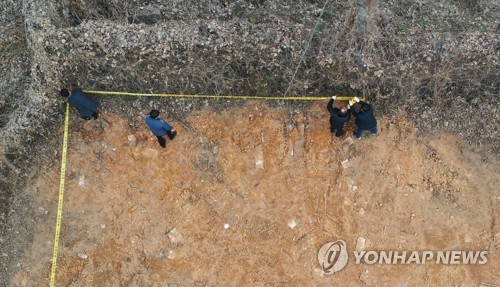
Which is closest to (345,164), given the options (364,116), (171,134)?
(364,116)

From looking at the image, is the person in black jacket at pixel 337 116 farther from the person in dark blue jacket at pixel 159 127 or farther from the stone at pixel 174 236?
the stone at pixel 174 236

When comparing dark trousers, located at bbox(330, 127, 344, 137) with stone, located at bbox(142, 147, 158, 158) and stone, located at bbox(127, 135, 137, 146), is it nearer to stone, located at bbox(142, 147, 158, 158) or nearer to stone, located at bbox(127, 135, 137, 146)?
stone, located at bbox(142, 147, 158, 158)

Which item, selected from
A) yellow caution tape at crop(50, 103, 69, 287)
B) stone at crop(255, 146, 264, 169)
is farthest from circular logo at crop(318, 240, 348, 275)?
yellow caution tape at crop(50, 103, 69, 287)

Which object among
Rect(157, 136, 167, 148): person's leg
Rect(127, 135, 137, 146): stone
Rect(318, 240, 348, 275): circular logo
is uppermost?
Rect(157, 136, 167, 148): person's leg

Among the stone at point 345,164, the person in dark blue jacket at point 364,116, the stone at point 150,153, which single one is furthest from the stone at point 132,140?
the person in dark blue jacket at point 364,116

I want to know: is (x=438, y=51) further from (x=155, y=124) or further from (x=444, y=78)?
(x=155, y=124)

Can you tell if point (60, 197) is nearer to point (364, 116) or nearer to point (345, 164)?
point (345, 164)
